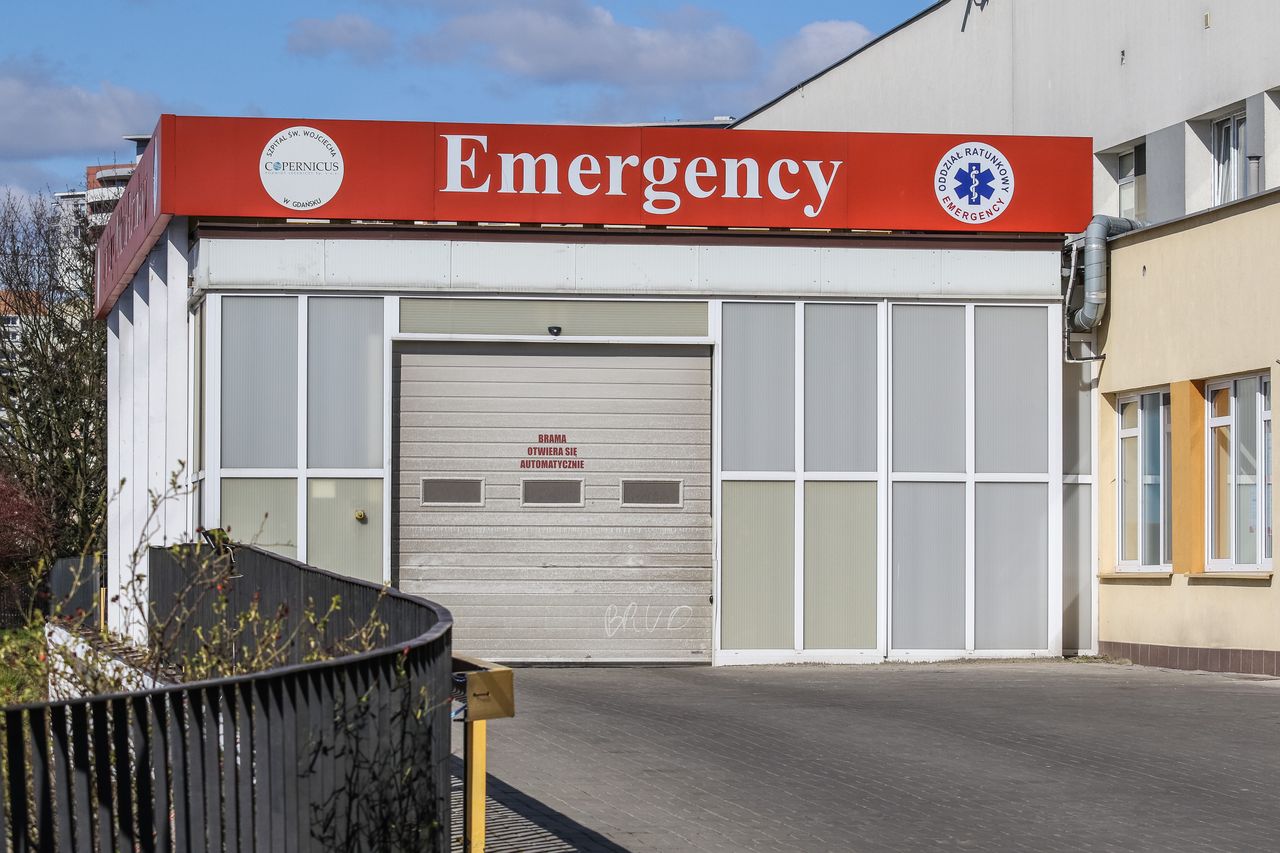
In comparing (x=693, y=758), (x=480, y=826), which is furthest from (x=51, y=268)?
(x=480, y=826)

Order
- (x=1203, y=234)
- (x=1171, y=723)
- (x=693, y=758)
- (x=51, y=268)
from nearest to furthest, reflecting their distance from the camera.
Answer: (x=693, y=758) → (x=1171, y=723) → (x=1203, y=234) → (x=51, y=268)

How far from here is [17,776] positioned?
177 inches

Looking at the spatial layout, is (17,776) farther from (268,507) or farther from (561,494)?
(561,494)

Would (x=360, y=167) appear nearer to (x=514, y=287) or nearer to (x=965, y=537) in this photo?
(x=514, y=287)

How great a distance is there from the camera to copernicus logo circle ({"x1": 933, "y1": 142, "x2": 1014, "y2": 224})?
18.6 m

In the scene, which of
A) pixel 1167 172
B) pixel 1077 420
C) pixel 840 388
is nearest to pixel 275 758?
pixel 840 388

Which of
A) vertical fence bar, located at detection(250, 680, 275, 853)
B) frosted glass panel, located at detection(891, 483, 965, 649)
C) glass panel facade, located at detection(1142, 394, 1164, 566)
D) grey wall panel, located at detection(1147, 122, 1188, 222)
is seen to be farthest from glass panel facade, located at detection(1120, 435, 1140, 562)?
vertical fence bar, located at detection(250, 680, 275, 853)

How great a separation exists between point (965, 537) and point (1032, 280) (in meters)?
2.81

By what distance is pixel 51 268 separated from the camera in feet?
156

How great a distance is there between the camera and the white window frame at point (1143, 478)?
18.4 meters

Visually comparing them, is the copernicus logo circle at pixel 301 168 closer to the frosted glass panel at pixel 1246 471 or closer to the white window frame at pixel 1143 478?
the white window frame at pixel 1143 478

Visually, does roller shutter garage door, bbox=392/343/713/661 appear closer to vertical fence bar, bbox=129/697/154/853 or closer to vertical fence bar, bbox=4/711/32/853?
vertical fence bar, bbox=129/697/154/853

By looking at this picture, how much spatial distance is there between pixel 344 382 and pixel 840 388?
5.08m

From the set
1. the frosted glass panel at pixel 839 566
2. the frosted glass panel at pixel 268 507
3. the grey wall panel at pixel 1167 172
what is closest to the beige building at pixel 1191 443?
the frosted glass panel at pixel 839 566
